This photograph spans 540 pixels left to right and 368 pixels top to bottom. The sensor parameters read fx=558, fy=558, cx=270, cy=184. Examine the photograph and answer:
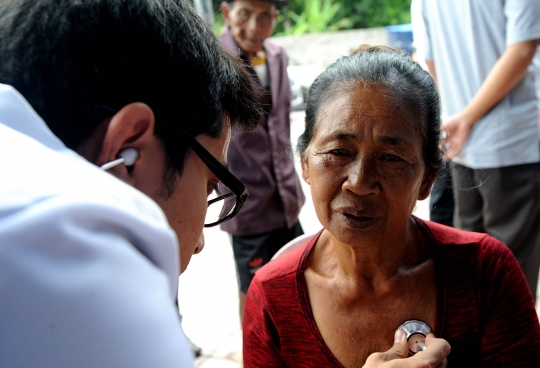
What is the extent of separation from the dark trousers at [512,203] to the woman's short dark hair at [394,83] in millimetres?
983

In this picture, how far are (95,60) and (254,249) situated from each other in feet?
8.48

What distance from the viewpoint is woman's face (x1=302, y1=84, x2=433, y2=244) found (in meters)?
1.70

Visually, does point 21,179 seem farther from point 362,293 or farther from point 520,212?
point 520,212

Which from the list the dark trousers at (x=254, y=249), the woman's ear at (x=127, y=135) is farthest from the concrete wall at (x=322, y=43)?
the woman's ear at (x=127, y=135)

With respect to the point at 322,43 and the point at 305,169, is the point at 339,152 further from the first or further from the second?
the point at 322,43

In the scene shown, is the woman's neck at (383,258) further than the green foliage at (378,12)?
No

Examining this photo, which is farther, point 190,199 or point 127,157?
point 190,199

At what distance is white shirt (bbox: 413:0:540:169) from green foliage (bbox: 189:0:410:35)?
1910 centimetres

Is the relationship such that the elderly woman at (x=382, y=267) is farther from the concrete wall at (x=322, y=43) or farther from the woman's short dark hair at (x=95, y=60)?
the concrete wall at (x=322, y=43)

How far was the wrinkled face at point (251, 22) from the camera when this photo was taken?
3564 millimetres

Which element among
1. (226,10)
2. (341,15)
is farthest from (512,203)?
(341,15)

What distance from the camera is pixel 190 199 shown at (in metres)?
1.13

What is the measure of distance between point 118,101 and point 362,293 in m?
1.09

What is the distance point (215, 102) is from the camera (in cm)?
118
